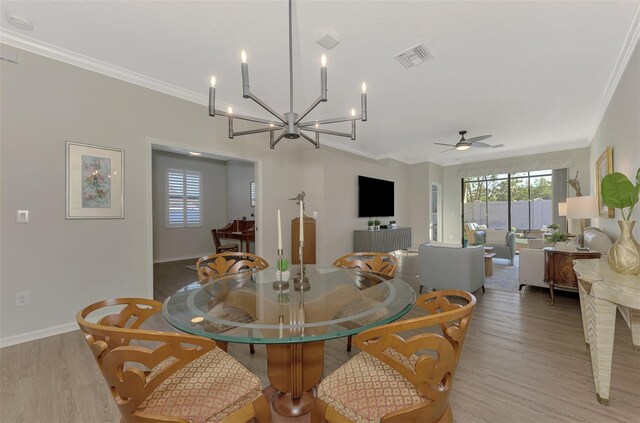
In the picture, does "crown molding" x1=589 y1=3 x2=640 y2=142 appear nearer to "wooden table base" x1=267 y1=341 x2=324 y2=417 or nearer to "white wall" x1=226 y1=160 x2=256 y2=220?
"wooden table base" x1=267 y1=341 x2=324 y2=417

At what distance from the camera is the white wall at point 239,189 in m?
7.29

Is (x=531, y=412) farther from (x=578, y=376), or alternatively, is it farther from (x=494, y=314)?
(x=494, y=314)

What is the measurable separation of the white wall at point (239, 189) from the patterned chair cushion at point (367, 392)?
627cm

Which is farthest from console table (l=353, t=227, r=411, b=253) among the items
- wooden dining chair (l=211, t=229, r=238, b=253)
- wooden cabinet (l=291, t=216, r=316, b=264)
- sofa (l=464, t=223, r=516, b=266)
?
wooden dining chair (l=211, t=229, r=238, b=253)

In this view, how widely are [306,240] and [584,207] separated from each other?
3940 mm

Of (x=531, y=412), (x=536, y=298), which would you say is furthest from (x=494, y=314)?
(x=531, y=412)

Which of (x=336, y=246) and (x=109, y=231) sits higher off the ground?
(x=109, y=231)

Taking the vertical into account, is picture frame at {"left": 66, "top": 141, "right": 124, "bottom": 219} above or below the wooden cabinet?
above

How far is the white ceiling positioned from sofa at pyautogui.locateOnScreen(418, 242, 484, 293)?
6.63 feet

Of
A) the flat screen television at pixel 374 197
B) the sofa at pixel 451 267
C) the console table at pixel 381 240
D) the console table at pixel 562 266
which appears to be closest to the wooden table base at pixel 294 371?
the sofa at pixel 451 267

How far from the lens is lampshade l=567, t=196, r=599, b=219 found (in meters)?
3.46

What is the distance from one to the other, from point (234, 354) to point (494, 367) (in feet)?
6.52

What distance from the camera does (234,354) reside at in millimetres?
2279

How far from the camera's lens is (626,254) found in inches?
69.7
